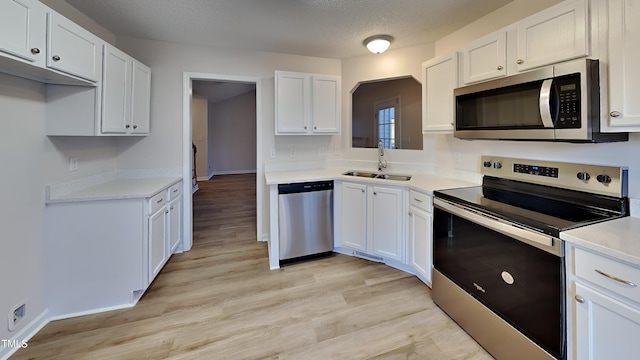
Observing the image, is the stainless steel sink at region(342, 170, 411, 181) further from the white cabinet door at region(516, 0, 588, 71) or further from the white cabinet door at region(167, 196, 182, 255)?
the white cabinet door at region(167, 196, 182, 255)

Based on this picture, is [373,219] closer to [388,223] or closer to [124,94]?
[388,223]

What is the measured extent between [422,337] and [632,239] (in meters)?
1.23

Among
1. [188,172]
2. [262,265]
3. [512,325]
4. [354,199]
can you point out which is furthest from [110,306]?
[512,325]

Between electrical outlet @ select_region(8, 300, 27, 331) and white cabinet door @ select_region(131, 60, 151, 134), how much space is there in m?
1.55

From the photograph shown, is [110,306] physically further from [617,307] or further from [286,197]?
[617,307]

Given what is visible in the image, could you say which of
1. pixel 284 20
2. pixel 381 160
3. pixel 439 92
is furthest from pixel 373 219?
pixel 284 20

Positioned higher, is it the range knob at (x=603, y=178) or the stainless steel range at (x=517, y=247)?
the range knob at (x=603, y=178)

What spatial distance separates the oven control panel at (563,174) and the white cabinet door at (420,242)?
68 cm

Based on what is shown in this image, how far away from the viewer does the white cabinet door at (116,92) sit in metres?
2.17

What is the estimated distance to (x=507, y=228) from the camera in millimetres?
1498

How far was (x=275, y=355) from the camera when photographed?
1.68 meters

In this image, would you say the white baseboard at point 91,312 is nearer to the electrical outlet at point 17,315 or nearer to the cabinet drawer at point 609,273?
the electrical outlet at point 17,315

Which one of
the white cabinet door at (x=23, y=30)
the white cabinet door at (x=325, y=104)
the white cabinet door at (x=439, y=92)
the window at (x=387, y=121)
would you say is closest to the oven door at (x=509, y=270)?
the white cabinet door at (x=439, y=92)

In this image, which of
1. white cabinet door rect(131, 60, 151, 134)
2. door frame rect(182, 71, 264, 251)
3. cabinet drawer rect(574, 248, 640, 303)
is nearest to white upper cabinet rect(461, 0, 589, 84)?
cabinet drawer rect(574, 248, 640, 303)
